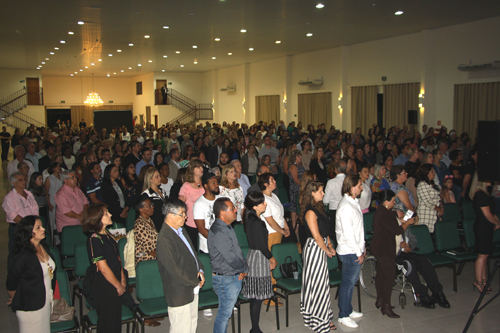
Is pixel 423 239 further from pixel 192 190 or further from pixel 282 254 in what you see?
pixel 192 190

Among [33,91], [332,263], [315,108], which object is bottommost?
[332,263]

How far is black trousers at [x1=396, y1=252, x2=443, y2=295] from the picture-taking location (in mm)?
4812

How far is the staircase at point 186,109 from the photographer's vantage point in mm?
31266

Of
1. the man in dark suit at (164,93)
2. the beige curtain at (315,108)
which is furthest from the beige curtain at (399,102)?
the man in dark suit at (164,93)

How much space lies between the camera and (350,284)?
14.2 ft

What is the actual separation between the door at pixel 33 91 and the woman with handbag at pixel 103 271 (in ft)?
94.5

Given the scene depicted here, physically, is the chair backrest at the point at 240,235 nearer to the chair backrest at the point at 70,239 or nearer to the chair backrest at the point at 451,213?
the chair backrest at the point at 70,239

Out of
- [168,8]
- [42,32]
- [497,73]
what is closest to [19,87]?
[42,32]

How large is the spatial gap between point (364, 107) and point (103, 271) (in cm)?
1601

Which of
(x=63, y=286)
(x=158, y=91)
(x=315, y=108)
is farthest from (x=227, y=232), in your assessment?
(x=158, y=91)

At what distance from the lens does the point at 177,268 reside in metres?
3.32

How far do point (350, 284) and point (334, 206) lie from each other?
1.82m

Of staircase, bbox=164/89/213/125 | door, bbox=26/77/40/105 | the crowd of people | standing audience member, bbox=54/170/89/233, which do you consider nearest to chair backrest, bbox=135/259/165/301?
the crowd of people

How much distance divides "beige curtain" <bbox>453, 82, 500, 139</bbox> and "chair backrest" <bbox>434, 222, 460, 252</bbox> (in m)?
9.10
